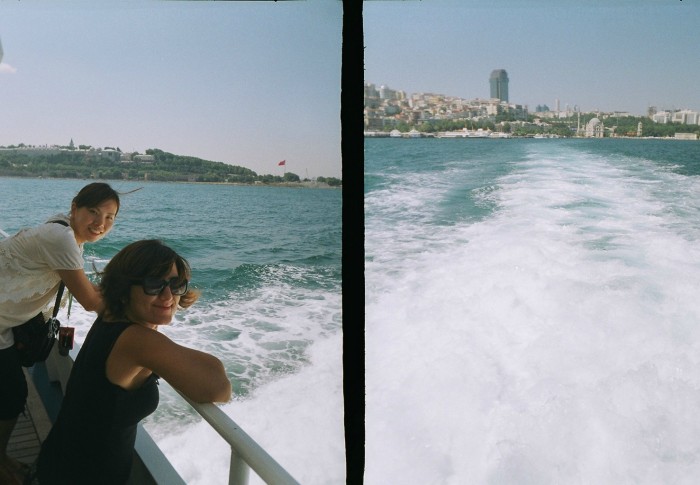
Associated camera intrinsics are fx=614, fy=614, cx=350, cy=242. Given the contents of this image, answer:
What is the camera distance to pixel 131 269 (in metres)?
0.84

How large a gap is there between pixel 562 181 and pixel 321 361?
343cm

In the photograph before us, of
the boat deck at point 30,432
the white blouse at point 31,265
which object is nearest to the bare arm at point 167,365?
the white blouse at point 31,265

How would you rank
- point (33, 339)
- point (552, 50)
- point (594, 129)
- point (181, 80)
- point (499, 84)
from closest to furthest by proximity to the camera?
point (33, 339) < point (594, 129) < point (552, 50) < point (499, 84) < point (181, 80)

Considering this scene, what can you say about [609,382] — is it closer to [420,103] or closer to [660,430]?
[660,430]

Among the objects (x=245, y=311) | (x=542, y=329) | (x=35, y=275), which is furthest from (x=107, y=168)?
(x=35, y=275)

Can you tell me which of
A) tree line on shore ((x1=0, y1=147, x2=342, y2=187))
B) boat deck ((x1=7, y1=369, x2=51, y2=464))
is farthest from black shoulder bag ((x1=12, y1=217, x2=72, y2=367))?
tree line on shore ((x1=0, y1=147, x2=342, y2=187))

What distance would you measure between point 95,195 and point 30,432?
663 mm

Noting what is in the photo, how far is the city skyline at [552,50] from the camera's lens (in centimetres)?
1021

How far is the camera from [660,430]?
5.52 meters

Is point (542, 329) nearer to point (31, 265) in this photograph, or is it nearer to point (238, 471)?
point (31, 265)

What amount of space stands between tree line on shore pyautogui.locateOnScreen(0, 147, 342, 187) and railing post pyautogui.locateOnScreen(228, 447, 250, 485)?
3952mm

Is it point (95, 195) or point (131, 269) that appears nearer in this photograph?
point (131, 269)

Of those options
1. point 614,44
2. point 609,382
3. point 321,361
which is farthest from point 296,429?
point 614,44

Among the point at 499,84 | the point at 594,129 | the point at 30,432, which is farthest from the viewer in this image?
the point at 499,84
